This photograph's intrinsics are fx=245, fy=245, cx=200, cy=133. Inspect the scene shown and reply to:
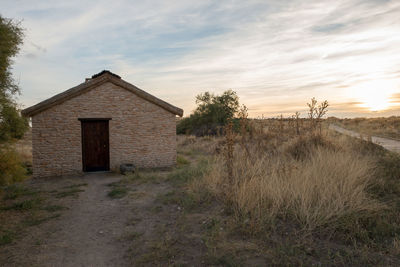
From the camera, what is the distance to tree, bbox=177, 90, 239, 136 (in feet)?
80.3

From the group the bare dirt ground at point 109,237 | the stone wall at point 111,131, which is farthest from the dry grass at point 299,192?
the stone wall at point 111,131

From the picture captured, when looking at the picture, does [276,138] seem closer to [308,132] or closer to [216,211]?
[308,132]

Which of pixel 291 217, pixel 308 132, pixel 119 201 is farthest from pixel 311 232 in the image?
pixel 308 132

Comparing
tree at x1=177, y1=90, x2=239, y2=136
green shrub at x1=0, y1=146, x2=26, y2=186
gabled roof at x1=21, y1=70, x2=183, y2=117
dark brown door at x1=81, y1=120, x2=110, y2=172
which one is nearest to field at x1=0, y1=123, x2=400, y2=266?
green shrub at x1=0, y1=146, x2=26, y2=186

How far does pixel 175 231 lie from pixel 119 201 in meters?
2.89

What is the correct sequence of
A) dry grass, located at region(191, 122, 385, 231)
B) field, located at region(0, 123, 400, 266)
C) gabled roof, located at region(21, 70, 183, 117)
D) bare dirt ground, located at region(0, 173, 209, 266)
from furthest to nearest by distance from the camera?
gabled roof, located at region(21, 70, 183, 117) → dry grass, located at region(191, 122, 385, 231) → bare dirt ground, located at region(0, 173, 209, 266) → field, located at region(0, 123, 400, 266)

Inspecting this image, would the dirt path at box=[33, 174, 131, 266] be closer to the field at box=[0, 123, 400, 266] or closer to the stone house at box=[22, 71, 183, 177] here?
the field at box=[0, 123, 400, 266]

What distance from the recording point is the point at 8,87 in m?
6.77

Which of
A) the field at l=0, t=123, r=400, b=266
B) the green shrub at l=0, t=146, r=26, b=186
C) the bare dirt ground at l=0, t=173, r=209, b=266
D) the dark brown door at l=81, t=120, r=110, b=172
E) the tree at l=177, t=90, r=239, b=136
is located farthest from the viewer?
the tree at l=177, t=90, r=239, b=136

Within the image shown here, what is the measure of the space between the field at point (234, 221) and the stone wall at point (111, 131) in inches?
134

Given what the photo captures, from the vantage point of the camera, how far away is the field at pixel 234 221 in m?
3.55

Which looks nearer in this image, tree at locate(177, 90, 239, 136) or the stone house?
the stone house

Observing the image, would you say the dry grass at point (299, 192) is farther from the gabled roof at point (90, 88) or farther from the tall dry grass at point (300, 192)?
the gabled roof at point (90, 88)

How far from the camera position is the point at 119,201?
22.2ft
